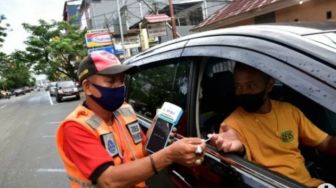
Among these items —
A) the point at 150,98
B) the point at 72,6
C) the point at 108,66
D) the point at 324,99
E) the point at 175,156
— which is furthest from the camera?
the point at 72,6

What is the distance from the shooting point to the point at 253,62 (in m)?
1.95

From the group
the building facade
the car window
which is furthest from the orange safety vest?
the building facade

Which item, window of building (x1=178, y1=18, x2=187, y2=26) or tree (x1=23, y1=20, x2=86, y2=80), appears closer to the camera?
window of building (x1=178, y1=18, x2=187, y2=26)

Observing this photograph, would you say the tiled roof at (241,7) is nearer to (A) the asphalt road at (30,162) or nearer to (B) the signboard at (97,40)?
(A) the asphalt road at (30,162)

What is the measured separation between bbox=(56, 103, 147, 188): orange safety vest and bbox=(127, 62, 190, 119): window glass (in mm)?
467

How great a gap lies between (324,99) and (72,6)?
74.2 m

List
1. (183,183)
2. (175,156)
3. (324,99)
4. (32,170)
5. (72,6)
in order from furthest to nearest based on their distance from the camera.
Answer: (72,6), (32,170), (183,183), (175,156), (324,99)

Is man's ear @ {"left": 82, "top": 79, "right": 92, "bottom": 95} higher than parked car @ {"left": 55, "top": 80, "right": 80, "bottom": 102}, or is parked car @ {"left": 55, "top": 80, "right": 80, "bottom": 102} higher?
man's ear @ {"left": 82, "top": 79, "right": 92, "bottom": 95}

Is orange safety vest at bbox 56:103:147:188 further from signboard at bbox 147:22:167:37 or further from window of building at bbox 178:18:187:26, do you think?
window of building at bbox 178:18:187:26

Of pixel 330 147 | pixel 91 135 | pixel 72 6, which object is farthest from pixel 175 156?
pixel 72 6

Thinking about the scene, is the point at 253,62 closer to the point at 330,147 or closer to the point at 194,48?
the point at 194,48

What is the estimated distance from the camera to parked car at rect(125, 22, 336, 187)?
169cm

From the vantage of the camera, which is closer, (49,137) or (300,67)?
(300,67)

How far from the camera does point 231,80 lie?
2.59 meters
